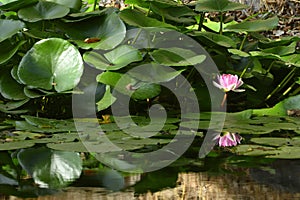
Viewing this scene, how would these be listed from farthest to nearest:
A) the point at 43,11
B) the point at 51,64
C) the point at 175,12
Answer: the point at 175,12
the point at 43,11
the point at 51,64

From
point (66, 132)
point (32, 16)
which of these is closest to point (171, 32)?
point (32, 16)

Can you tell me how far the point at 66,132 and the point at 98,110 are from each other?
9.9 inches

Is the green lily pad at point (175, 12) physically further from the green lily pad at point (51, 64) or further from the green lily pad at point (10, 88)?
the green lily pad at point (10, 88)

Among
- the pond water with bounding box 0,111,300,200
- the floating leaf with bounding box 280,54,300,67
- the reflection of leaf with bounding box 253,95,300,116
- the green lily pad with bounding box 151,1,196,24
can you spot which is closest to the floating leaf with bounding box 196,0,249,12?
the green lily pad with bounding box 151,1,196,24

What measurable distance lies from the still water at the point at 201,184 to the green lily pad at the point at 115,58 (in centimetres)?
55

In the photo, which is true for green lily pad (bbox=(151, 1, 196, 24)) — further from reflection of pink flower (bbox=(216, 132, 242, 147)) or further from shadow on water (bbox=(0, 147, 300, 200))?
shadow on water (bbox=(0, 147, 300, 200))

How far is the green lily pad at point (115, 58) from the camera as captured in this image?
151 centimetres

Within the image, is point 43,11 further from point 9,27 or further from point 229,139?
point 229,139

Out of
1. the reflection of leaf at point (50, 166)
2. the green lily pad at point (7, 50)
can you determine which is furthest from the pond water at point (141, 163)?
the green lily pad at point (7, 50)

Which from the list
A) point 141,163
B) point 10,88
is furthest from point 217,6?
point 141,163

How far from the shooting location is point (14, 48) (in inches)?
64.2

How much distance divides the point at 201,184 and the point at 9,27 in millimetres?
943

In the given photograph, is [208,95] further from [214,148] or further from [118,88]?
[214,148]

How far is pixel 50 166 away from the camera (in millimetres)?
1034
